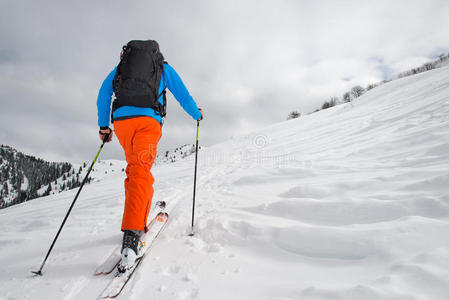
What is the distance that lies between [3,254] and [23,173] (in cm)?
21960

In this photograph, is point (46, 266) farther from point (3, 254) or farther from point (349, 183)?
point (349, 183)

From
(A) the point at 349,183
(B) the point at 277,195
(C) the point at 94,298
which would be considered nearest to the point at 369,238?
(A) the point at 349,183

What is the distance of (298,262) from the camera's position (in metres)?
1.72

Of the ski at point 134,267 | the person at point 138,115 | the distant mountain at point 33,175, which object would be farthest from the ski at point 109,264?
the distant mountain at point 33,175

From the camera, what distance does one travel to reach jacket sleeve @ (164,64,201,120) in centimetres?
276

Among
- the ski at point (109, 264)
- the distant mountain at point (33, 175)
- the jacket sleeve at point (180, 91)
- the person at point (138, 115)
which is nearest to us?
the ski at point (109, 264)

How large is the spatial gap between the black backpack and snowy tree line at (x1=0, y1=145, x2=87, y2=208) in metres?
159

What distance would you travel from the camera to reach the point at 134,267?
194 cm

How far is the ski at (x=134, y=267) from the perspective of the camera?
5.36 ft

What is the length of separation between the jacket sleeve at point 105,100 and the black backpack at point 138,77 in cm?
30

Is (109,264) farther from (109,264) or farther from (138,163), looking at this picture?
(138,163)

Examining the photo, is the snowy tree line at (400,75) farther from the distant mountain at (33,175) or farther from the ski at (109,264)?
the distant mountain at (33,175)

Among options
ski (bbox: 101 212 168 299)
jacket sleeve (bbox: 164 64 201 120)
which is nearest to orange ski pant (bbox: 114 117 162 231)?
ski (bbox: 101 212 168 299)

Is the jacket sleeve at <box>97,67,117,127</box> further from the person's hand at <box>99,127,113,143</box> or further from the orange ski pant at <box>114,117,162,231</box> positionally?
the orange ski pant at <box>114,117,162,231</box>
